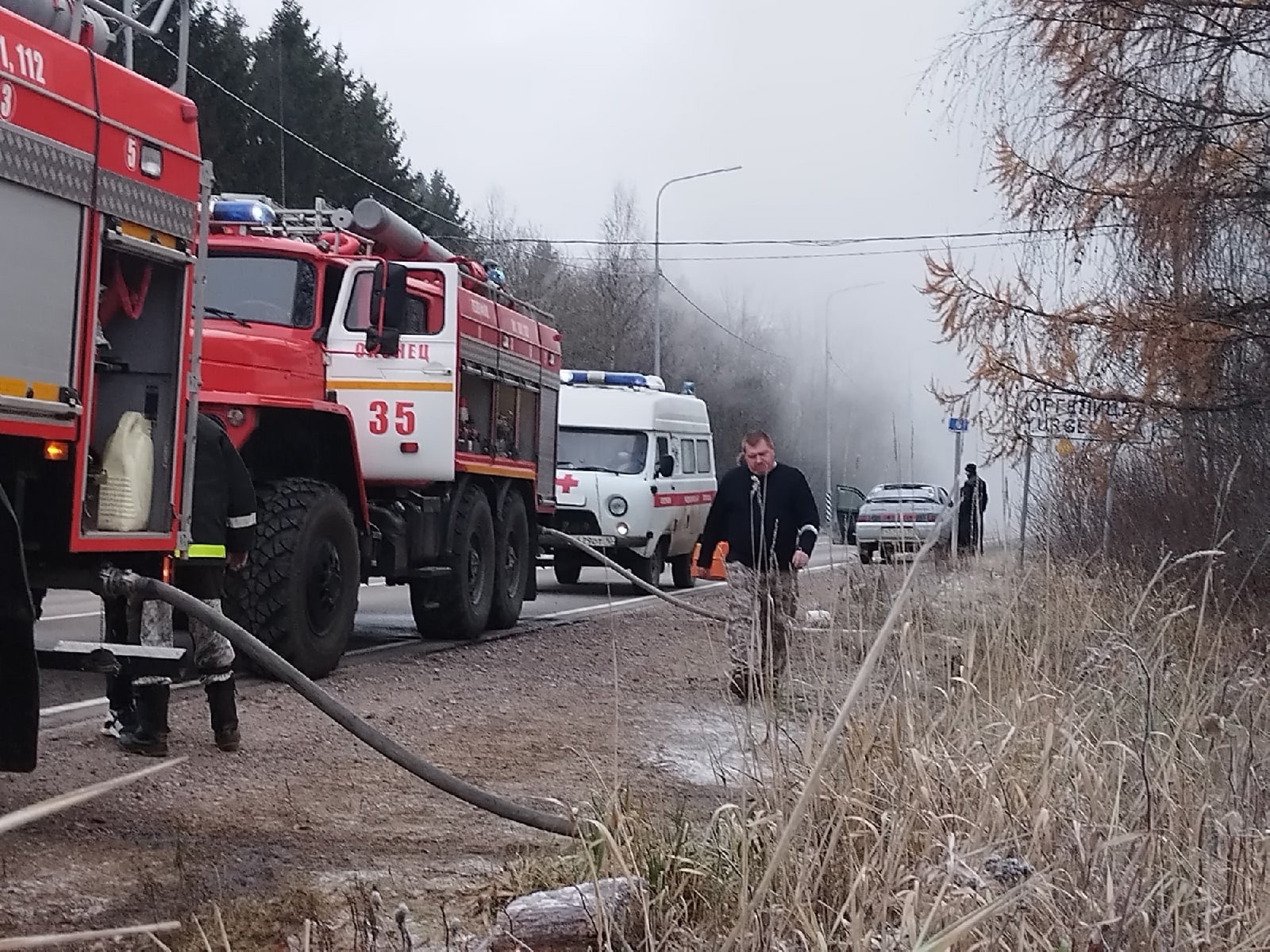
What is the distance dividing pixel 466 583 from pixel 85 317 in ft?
22.4

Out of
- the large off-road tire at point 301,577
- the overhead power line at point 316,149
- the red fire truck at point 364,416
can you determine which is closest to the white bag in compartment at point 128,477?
the large off-road tire at point 301,577

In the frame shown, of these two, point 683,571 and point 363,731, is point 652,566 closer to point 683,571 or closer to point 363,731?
point 683,571

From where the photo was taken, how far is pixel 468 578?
12.3 metres

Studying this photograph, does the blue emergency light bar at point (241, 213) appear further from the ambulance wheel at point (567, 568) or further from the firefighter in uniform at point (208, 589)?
the ambulance wheel at point (567, 568)

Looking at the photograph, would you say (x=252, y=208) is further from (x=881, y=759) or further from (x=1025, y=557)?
(x=881, y=759)

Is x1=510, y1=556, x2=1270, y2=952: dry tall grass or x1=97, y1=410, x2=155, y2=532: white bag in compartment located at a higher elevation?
x1=97, y1=410, x2=155, y2=532: white bag in compartment

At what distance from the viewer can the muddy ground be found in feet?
15.3

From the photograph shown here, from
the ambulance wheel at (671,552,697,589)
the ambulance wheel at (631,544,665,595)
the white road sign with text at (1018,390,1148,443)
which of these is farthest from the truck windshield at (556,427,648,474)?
the white road sign with text at (1018,390,1148,443)

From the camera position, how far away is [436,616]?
12.3 meters

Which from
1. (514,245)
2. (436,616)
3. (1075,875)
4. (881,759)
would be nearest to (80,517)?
(881,759)

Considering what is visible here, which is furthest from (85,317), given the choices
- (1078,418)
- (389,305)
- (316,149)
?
(316,149)

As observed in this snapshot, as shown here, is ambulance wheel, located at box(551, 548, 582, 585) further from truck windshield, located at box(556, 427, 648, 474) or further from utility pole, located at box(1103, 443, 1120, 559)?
utility pole, located at box(1103, 443, 1120, 559)

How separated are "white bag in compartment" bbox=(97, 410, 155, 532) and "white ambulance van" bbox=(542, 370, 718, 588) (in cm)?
1069

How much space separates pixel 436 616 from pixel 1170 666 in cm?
810
